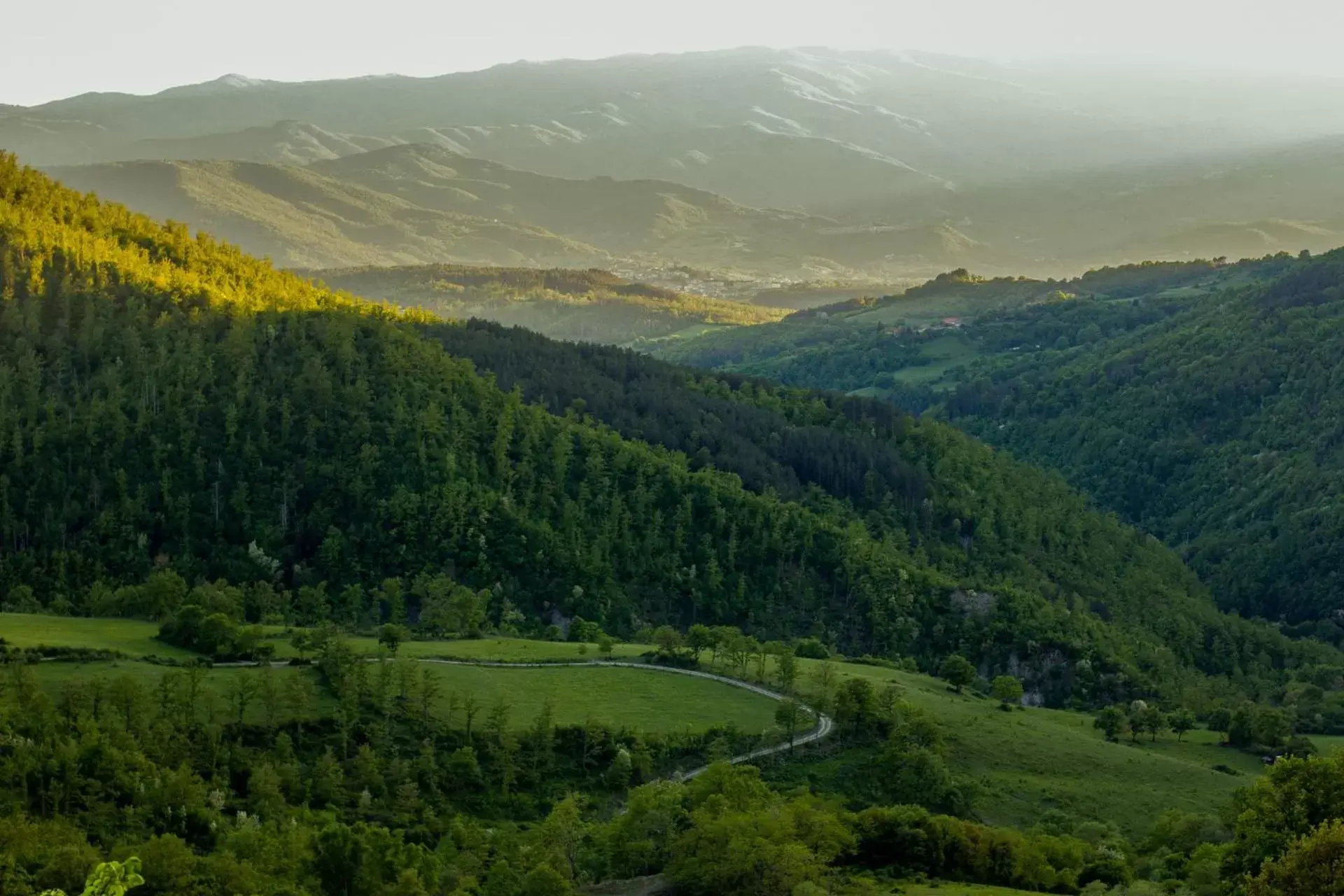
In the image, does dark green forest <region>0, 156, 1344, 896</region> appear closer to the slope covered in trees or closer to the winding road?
the slope covered in trees

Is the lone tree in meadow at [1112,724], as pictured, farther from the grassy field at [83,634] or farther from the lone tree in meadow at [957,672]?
the grassy field at [83,634]

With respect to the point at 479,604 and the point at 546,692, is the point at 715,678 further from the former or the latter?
the point at 479,604

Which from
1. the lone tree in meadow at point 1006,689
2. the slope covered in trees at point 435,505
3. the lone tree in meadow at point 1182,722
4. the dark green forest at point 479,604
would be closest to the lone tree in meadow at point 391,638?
the dark green forest at point 479,604

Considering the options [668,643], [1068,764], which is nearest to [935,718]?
[1068,764]

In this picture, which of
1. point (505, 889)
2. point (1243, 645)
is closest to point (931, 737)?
point (505, 889)

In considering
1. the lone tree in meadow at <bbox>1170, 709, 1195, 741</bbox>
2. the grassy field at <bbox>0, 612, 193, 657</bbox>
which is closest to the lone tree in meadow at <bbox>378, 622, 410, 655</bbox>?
the grassy field at <bbox>0, 612, 193, 657</bbox>

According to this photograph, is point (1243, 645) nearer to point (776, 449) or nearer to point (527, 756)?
point (776, 449)

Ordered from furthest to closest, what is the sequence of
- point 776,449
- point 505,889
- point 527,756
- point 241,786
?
point 776,449, point 527,756, point 241,786, point 505,889
